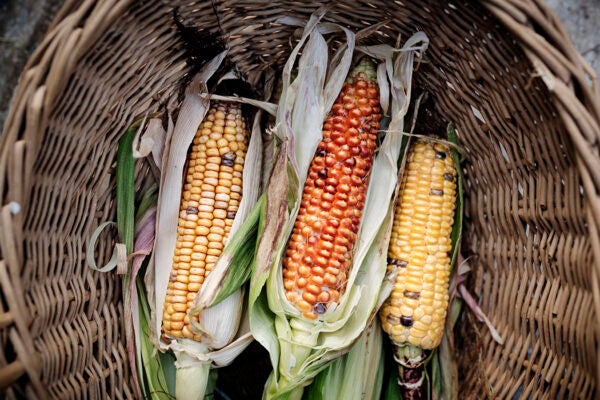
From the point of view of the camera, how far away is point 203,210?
1.38 meters

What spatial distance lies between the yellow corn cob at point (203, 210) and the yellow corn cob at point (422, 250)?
459 mm

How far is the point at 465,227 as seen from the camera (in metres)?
1.62

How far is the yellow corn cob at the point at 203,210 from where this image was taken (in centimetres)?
136

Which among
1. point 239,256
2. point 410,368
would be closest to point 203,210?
point 239,256

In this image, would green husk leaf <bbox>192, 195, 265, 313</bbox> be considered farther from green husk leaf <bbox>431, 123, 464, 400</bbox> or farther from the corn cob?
green husk leaf <bbox>431, 123, 464, 400</bbox>

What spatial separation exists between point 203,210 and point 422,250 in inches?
23.1

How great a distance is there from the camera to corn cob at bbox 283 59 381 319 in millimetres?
1305

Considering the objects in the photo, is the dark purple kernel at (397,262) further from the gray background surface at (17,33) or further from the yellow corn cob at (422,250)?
the gray background surface at (17,33)

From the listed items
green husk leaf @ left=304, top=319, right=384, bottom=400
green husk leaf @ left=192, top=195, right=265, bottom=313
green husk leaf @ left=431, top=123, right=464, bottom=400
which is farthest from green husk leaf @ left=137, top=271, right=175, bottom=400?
green husk leaf @ left=431, top=123, right=464, bottom=400

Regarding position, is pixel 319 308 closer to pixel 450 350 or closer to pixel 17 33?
pixel 450 350

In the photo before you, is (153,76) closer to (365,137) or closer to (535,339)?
(365,137)

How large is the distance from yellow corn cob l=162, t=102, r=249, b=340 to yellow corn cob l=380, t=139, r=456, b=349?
0.46 metres

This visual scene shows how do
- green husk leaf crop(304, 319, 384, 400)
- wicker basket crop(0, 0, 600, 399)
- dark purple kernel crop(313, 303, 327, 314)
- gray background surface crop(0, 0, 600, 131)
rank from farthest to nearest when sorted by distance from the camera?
1. gray background surface crop(0, 0, 600, 131)
2. green husk leaf crop(304, 319, 384, 400)
3. dark purple kernel crop(313, 303, 327, 314)
4. wicker basket crop(0, 0, 600, 399)

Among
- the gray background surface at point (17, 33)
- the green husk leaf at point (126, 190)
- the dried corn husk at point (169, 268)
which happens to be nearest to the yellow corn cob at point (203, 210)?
the dried corn husk at point (169, 268)
